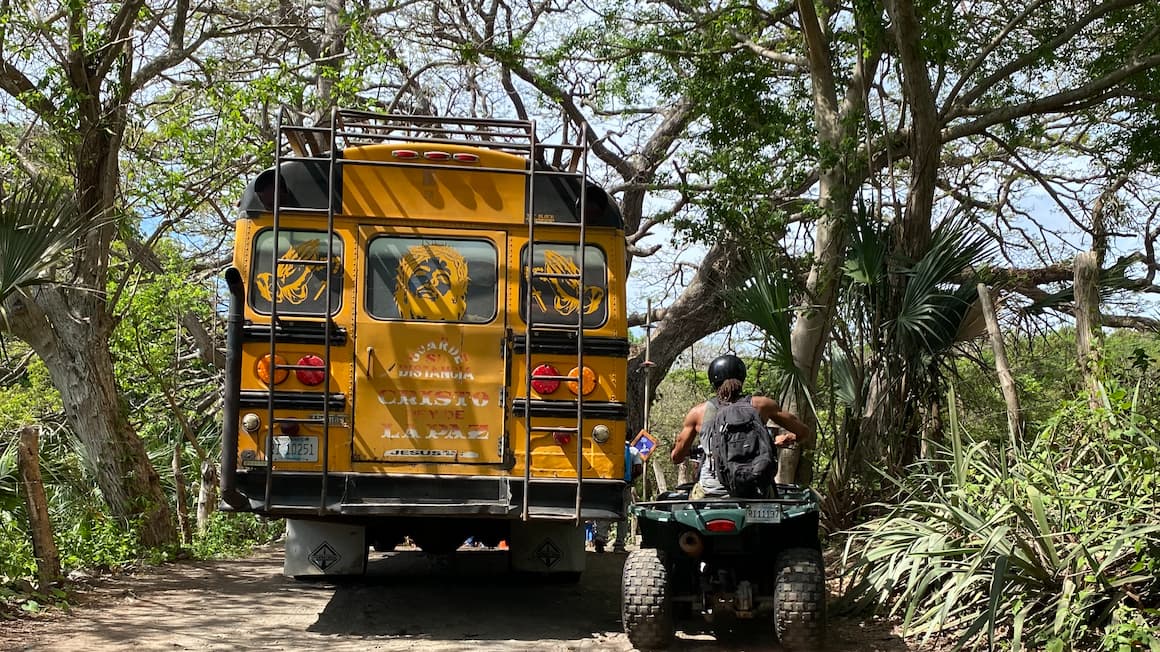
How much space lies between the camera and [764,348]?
34.7 ft

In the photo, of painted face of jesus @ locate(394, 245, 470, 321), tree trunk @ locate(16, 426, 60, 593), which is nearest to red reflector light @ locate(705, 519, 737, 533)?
painted face of jesus @ locate(394, 245, 470, 321)

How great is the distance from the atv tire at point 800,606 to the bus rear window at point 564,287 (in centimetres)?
227

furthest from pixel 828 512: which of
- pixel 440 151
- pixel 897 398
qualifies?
pixel 440 151

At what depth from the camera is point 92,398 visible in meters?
11.1

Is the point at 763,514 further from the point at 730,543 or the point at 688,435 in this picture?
the point at 688,435

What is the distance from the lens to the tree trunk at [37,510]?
27.6 feet

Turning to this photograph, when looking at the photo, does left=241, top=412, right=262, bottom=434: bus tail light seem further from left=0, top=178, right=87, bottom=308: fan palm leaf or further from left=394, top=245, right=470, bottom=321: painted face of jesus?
left=0, top=178, right=87, bottom=308: fan palm leaf

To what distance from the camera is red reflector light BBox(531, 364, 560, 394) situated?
26.1 ft

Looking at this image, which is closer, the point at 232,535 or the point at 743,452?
the point at 743,452

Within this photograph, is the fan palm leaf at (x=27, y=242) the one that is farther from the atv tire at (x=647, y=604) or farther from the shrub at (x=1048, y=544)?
the shrub at (x=1048, y=544)

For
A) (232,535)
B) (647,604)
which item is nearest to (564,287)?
(647,604)

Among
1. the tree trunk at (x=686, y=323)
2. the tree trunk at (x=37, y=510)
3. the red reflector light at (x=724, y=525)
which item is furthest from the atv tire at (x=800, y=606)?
the tree trunk at (x=686, y=323)

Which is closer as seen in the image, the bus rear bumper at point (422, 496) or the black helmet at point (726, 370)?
the black helmet at point (726, 370)

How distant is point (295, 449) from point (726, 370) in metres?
2.90
